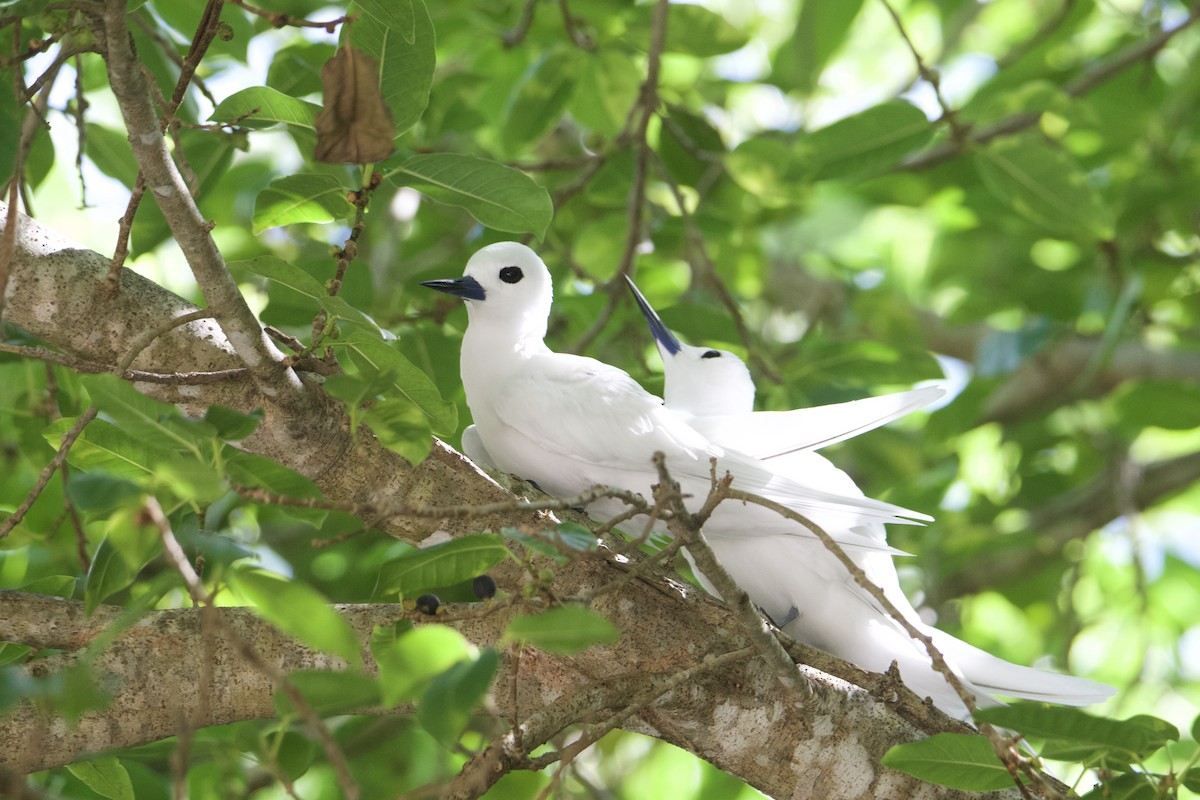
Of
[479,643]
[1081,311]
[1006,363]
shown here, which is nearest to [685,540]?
[479,643]

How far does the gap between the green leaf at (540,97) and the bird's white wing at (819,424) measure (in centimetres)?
160

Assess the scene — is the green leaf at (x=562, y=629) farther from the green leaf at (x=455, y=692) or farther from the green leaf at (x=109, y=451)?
the green leaf at (x=109, y=451)

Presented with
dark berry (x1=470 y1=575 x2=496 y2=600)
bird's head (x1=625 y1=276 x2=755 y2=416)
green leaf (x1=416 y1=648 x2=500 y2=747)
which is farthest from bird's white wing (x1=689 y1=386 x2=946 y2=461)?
green leaf (x1=416 y1=648 x2=500 y2=747)

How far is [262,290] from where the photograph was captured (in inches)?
210

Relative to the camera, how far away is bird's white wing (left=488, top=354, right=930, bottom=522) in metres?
2.93

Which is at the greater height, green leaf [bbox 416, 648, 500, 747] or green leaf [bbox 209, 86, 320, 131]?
green leaf [bbox 209, 86, 320, 131]

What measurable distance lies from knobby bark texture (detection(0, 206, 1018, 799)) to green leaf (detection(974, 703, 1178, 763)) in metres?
0.61

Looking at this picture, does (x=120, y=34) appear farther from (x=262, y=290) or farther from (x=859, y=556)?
(x=262, y=290)

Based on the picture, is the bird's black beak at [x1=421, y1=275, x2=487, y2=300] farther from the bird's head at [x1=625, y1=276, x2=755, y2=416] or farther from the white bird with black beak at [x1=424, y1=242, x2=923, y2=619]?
the bird's head at [x1=625, y1=276, x2=755, y2=416]

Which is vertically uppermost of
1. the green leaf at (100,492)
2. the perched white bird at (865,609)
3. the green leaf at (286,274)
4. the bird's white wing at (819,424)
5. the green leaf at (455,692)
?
the green leaf at (286,274)

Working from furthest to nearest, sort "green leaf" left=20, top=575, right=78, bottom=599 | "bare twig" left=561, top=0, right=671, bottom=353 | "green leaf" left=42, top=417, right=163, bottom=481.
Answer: "bare twig" left=561, top=0, right=671, bottom=353, "green leaf" left=20, top=575, right=78, bottom=599, "green leaf" left=42, top=417, right=163, bottom=481

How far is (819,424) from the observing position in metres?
3.05

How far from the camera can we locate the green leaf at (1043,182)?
371 centimetres

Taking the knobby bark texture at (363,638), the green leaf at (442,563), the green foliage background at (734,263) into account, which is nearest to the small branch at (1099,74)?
the green foliage background at (734,263)
